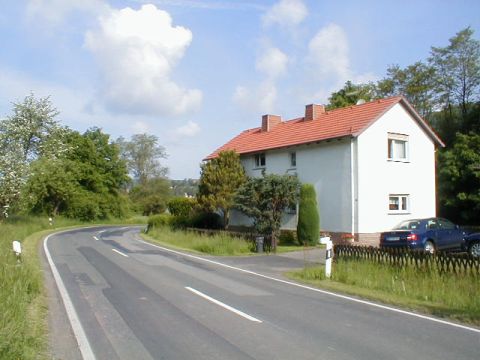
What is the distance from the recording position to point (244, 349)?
702 cm

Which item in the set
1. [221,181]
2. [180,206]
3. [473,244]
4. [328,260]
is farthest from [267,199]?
[180,206]

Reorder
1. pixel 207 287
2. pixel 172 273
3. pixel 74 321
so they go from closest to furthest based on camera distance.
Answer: pixel 74 321, pixel 207 287, pixel 172 273

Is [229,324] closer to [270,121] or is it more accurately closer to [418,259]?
[418,259]

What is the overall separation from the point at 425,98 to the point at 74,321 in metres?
40.5

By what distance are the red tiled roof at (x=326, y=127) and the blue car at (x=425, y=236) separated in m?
6.37

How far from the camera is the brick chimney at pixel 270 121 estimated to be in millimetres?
37062

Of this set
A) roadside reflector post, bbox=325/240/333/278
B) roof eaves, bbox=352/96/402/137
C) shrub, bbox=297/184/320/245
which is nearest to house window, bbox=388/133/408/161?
roof eaves, bbox=352/96/402/137

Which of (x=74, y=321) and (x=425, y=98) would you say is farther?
(x=425, y=98)

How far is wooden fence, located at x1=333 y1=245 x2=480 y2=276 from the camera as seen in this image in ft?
39.8

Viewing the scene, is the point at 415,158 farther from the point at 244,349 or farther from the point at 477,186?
the point at 244,349

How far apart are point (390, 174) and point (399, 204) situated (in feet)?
5.77

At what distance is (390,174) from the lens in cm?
2689

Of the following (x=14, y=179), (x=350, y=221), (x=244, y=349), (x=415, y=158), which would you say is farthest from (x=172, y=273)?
(x=14, y=179)

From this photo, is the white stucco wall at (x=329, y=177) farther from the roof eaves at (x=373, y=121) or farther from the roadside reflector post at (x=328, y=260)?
the roadside reflector post at (x=328, y=260)
